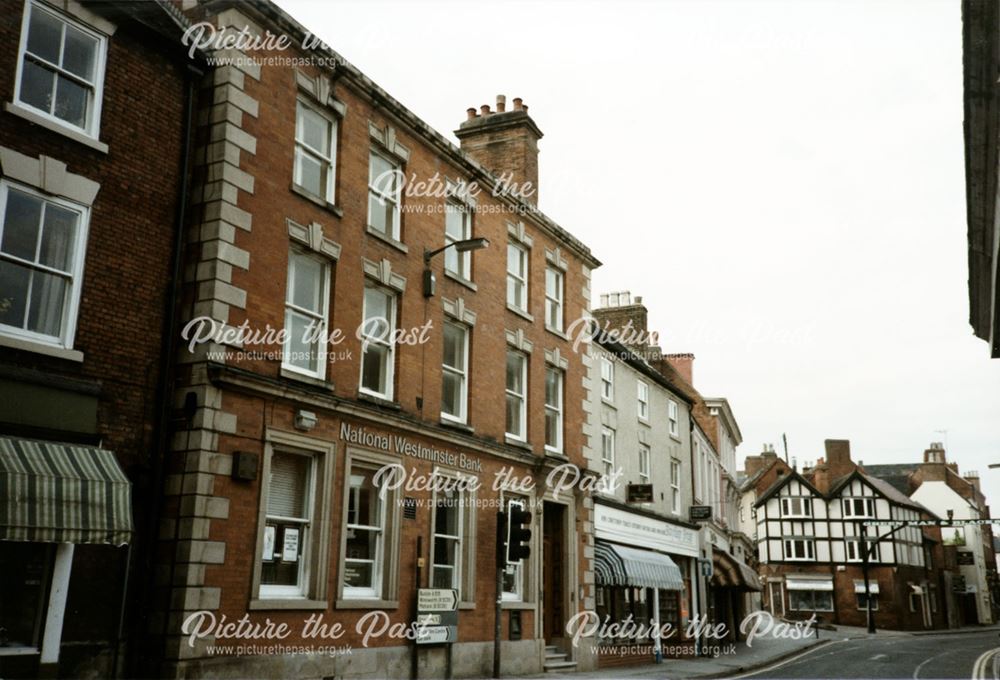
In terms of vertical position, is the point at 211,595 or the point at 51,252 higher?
the point at 51,252

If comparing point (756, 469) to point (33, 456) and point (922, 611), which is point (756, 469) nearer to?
point (922, 611)

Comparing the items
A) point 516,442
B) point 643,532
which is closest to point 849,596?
point 643,532

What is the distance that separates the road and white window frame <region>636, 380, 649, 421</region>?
890 centimetres

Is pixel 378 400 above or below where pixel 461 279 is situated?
below

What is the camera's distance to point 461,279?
63.2 feet

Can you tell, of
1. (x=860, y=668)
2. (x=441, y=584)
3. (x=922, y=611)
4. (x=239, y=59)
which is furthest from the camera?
(x=922, y=611)

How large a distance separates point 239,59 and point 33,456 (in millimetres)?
7087

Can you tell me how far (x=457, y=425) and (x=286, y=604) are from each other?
19.3 ft

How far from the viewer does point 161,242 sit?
42.2 ft

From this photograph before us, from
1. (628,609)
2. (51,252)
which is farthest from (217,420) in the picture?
(628,609)

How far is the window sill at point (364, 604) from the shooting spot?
48.0 ft

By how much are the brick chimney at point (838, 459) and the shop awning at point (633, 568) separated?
128 feet

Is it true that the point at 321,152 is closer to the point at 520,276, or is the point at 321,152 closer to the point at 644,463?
the point at 520,276

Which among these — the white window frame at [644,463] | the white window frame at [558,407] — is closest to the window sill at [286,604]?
the white window frame at [558,407]
